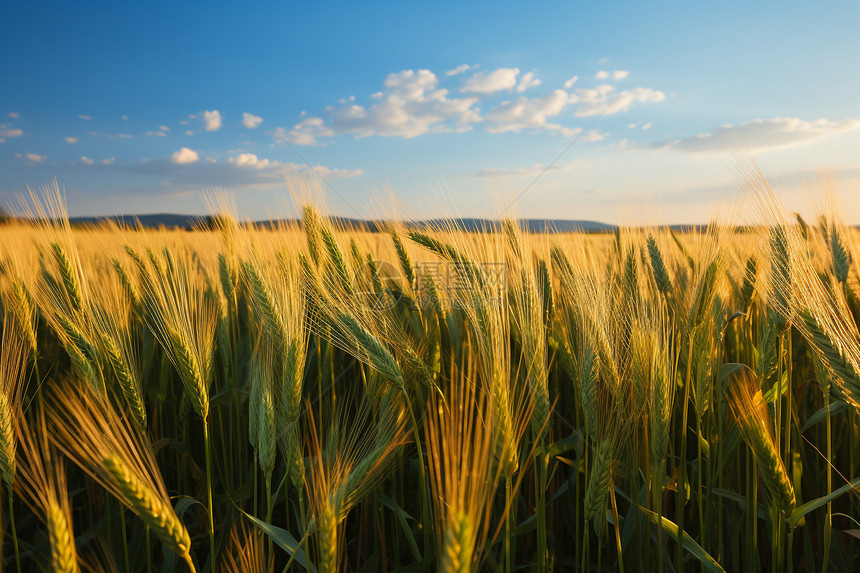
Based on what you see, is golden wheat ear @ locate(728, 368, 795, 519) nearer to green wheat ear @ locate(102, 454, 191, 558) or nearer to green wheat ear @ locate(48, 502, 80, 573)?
green wheat ear @ locate(102, 454, 191, 558)

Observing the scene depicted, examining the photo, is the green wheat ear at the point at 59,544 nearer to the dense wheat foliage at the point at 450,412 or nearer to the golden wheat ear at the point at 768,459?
the dense wheat foliage at the point at 450,412

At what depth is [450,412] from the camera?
88 cm

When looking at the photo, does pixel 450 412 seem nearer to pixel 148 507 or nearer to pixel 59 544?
pixel 148 507

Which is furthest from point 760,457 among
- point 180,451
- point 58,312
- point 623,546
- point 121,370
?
point 58,312

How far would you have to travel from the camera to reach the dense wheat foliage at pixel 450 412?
1.17 meters

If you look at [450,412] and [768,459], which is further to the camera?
[768,459]

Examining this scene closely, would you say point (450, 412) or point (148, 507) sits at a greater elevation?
point (450, 412)

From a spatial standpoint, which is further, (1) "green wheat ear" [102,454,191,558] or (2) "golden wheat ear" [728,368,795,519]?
(2) "golden wheat ear" [728,368,795,519]

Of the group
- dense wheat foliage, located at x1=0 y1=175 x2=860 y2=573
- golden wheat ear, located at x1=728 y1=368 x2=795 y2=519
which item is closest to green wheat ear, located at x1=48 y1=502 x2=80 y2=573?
dense wheat foliage, located at x1=0 y1=175 x2=860 y2=573

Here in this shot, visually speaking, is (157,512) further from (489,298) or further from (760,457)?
(760,457)

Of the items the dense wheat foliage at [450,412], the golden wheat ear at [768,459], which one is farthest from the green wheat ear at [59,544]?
the golden wheat ear at [768,459]

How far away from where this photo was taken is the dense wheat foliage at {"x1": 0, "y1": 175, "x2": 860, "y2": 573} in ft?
3.83

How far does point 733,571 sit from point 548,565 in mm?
604

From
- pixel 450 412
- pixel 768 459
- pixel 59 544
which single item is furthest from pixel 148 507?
pixel 768 459
